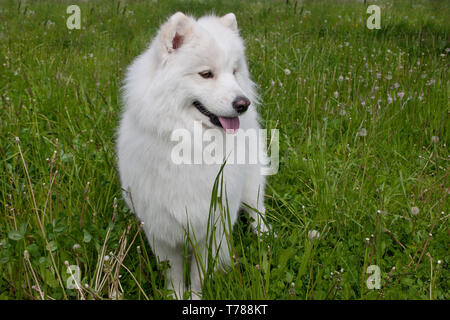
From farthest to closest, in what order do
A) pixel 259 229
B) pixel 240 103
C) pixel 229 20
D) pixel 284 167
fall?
pixel 284 167 → pixel 229 20 → pixel 259 229 → pixel 240 103

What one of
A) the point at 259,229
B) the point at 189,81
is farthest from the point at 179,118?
the point at 259,229

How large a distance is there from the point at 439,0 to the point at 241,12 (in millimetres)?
3689

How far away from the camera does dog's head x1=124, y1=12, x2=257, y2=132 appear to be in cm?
194

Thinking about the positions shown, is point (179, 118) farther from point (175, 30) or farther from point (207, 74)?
point (175, 30)

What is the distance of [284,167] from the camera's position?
3.03 metres

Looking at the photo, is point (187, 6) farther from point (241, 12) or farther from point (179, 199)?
point (179, 199)

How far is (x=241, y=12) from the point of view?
686 cm

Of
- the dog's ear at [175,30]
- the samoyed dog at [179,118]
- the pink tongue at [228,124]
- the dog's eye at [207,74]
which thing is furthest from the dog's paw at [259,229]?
the dog's ear at [175,30]

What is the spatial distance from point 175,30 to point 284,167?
143 centimetres

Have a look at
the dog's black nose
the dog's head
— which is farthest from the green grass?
the dog's black nose

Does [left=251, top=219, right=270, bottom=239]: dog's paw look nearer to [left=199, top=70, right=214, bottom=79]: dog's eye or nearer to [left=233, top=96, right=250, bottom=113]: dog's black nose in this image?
[left=233, top=96, right=250, bottom=113]: dog's black nose

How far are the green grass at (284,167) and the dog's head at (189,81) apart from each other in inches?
21.6
